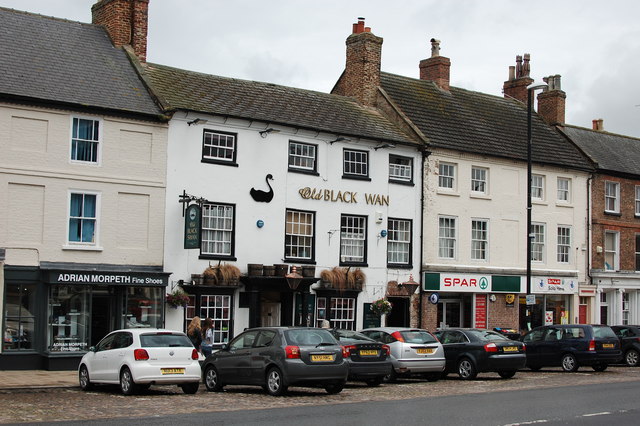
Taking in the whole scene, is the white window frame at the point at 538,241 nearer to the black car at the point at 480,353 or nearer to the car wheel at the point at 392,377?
the black car at the point at 480,353

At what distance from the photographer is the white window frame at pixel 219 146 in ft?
94.8

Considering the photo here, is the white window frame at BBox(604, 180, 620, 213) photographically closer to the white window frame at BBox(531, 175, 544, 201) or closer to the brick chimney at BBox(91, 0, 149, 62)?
the white window frame at BBox(531, 175, 544, 201)

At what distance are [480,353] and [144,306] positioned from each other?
1011 centimetres

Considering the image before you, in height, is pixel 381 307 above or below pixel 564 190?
below

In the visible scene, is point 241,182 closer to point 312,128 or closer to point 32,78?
point 312,128

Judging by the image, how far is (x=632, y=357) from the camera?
3181cm

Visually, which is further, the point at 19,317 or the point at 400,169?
the point at 400,169

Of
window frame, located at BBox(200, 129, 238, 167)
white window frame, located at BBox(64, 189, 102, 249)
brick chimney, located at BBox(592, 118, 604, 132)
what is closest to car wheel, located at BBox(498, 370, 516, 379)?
window frame, located at BBox(200, 129, 238, 167)

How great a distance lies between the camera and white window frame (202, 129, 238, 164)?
1138 inches

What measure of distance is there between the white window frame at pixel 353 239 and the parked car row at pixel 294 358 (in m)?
7.09

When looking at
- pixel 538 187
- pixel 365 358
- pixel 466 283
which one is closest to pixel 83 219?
pixel 365 358

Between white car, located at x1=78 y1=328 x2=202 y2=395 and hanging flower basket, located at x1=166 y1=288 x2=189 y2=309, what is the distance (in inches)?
265

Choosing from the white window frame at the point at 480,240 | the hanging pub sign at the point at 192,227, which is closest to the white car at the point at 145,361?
the hanging pub sign at the point at 192,227

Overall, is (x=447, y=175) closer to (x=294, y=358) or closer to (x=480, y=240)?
(x=480, y=240)
